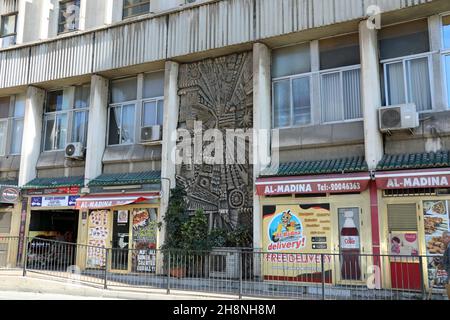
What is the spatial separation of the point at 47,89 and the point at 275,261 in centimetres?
1246

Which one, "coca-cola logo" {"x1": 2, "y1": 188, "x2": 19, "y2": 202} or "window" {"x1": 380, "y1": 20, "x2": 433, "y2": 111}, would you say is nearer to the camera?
"window" {"x1": 380, "y1": 20, "x2": 433, "y2": 111}

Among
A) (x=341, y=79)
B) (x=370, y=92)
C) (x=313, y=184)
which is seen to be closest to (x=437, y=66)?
(x=370, y=92)

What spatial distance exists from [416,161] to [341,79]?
347cm

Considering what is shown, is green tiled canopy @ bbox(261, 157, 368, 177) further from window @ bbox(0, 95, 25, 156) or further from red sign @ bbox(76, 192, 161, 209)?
window @ bbox(0, 95, 25, 156)

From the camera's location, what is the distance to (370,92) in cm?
1237

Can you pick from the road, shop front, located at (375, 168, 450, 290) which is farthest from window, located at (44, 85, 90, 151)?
shop front, located at (375, 168, 450, 290)

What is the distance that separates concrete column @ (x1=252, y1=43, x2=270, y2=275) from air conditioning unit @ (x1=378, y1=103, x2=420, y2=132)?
3.47 m

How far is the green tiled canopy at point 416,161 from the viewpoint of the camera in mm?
11047

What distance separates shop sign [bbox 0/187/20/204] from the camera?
16953 millimetres

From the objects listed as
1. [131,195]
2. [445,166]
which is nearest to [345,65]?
[445,166]

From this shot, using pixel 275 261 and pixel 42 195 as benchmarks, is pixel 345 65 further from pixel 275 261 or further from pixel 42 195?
pixel 42 195

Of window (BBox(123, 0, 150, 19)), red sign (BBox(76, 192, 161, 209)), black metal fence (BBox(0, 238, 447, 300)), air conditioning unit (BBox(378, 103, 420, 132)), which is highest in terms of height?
window (BBox(123, 0, 150, 19))

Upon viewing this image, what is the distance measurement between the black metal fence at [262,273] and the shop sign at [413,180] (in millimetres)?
1742

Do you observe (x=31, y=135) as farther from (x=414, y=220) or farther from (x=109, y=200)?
(x=414, y=220)
